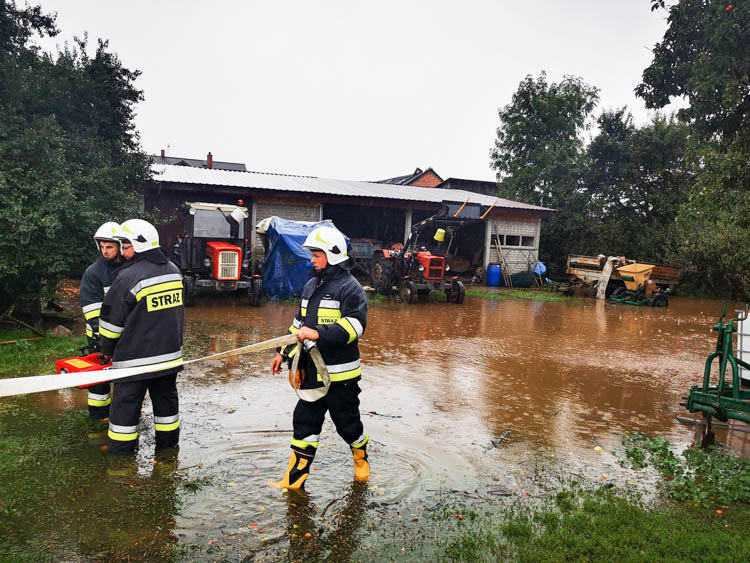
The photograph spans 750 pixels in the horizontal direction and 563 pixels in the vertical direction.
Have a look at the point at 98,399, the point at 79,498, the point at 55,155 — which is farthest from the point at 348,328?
the point at 55,155

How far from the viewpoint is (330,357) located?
417 centimetres

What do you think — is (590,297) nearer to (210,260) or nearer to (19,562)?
(210,260)

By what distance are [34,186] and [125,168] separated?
3488 millimetres

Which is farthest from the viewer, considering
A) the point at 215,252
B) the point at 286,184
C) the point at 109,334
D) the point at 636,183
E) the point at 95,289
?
the point at 636,183

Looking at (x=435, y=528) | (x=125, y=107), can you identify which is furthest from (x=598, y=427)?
(x=125, y=107)

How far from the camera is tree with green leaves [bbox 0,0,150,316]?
28.0 ft

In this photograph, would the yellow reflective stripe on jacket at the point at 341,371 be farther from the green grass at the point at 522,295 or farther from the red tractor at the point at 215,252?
the green grass at the point at 522,295

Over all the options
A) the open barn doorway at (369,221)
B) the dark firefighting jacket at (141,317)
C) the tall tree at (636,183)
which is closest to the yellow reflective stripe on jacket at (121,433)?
the dark firefighting jacket at (141,317)

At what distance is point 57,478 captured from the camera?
13.8 feet

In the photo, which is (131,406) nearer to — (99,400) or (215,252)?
(99,400)

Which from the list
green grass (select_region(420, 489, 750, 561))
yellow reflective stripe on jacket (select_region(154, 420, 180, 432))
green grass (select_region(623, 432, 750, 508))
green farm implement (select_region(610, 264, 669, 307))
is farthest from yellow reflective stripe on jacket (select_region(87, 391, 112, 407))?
green farm implement (select_region(610, 264, 669, 307))

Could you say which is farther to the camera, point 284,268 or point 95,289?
point 284,268

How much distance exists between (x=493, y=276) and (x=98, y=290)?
20251 millimetres

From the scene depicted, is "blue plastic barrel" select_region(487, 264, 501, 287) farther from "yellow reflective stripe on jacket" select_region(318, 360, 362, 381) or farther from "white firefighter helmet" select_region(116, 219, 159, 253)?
"white firefighter helmet" select_region(116, 219, 159, 253)
